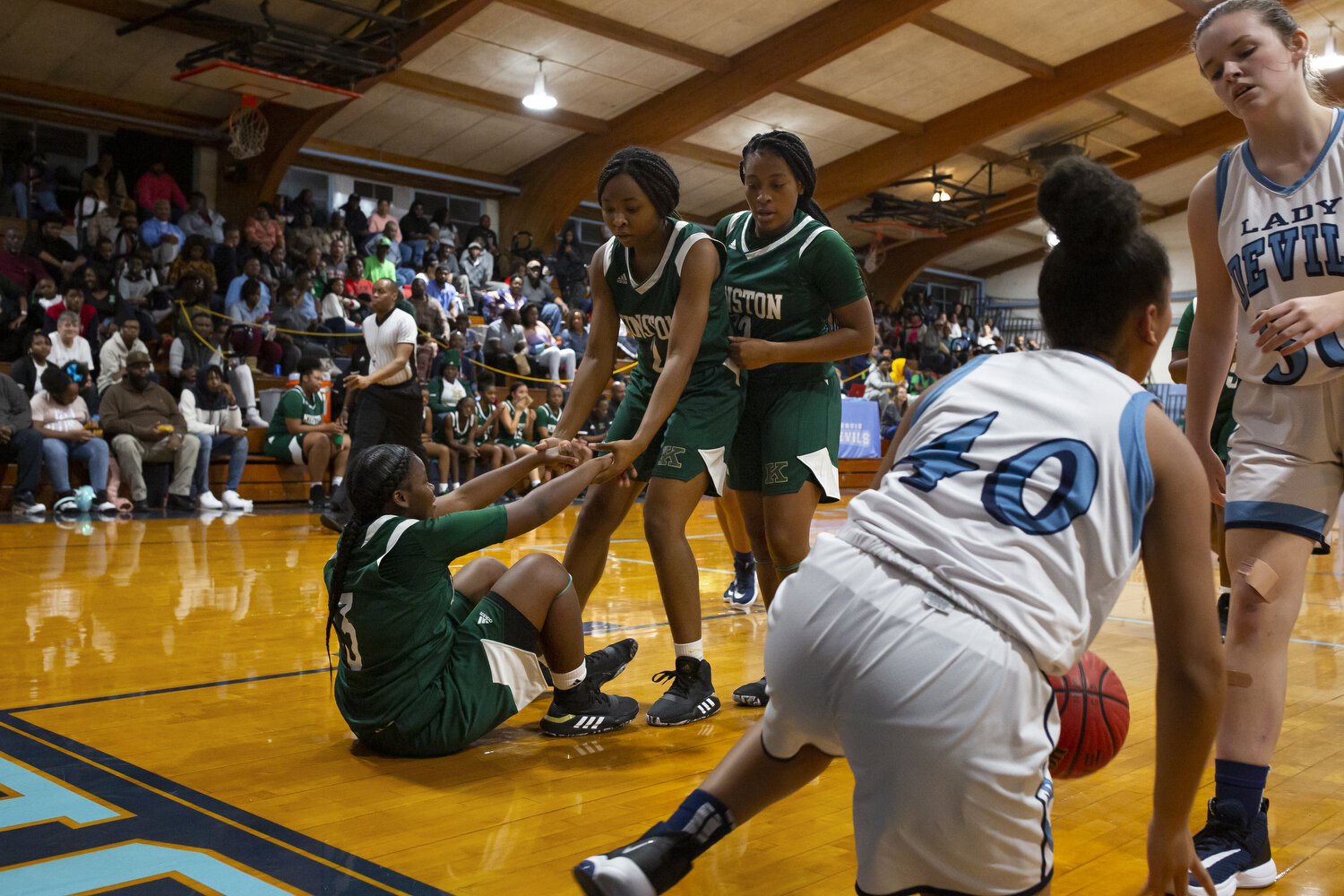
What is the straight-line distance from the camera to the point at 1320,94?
2.44 meters

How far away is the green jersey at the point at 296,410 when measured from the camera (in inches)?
399

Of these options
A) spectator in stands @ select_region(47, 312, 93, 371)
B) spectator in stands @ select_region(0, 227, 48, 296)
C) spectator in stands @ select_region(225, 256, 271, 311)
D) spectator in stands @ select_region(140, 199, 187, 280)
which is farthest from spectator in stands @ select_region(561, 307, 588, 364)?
spectator in stands @ select_region(0, 227, 48, 296)

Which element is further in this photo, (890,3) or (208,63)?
(890,3)

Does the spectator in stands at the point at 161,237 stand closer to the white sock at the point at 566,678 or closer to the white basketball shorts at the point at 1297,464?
the white sock at the point at 566,678

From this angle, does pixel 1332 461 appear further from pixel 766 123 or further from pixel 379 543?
pixel 766 123

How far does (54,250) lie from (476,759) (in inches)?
447

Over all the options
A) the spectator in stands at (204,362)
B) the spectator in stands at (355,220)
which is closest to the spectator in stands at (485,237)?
the spectator in stands at (355,220)

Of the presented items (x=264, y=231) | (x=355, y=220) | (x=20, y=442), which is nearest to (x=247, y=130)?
(x=264, y=231)

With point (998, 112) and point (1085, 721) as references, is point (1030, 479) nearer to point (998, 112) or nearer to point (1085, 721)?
point (1085, 721)

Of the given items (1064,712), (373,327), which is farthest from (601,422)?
(1064,712)

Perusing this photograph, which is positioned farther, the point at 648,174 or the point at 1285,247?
the point at 648,174

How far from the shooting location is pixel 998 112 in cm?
1722

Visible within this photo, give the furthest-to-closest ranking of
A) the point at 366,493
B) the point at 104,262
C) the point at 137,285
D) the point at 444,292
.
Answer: the point at 444,292, the point at 104,262, the point at 137,285, the point at 366,493

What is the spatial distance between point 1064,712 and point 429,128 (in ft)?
53.7
